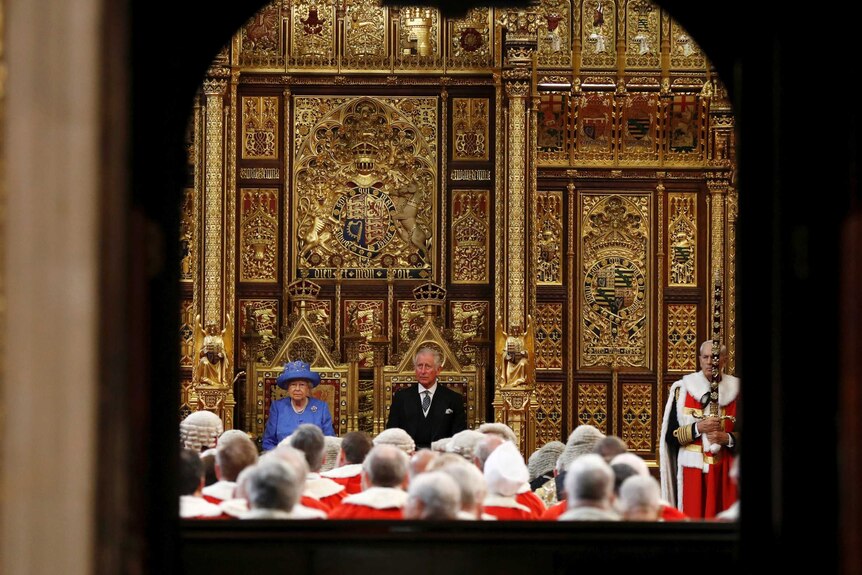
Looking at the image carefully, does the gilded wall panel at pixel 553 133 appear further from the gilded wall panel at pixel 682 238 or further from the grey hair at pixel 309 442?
the grey hair at pixel 309 442

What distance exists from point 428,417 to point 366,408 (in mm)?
1746

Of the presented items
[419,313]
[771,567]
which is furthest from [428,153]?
[771,567]

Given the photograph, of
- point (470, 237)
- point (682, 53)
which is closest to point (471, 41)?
point (470, 237)

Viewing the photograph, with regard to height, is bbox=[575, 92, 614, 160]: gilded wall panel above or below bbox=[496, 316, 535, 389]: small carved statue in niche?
above

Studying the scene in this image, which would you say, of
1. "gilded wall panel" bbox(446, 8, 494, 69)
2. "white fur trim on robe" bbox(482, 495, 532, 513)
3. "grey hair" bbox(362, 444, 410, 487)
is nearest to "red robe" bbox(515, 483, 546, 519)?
"white fur trim on robe" bbox(482, 495, 532, 513)

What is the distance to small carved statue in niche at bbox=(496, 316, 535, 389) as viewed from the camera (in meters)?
13.2

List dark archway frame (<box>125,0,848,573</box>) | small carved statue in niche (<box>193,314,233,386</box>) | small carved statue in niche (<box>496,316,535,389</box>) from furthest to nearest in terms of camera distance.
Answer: small carved statue in niche (<box>193,314,233,386</box>), small carved statue in niche (<box>496,316,535,389</box>), dark archway frame (<box>125,0,848,573</box>)

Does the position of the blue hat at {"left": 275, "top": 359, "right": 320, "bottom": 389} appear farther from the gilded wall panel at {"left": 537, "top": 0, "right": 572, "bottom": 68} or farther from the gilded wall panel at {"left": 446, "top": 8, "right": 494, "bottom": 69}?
the gilded wall panel at {"left": 537, "top": 0, "right": 572, "bottom": 68}

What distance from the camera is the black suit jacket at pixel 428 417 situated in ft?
40.0

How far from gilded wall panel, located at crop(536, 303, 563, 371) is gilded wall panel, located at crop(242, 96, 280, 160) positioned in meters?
3.10

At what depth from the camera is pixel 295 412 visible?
1216 centimetres

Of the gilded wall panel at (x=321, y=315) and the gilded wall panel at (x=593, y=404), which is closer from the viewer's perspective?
the gilded wall panel at (x=321, y=315)

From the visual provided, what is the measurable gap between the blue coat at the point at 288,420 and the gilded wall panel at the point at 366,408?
161 cm

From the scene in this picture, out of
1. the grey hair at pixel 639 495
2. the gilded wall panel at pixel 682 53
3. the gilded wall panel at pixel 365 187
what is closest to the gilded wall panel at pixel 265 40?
the gilded wall panel at pixel 365 187
